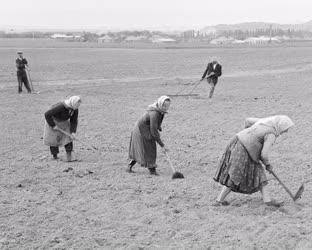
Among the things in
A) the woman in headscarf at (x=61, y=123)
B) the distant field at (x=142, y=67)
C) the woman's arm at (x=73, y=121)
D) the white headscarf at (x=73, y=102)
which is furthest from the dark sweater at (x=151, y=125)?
the distant field at (x=142, y=67)

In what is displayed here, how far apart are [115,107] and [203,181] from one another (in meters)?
8.03

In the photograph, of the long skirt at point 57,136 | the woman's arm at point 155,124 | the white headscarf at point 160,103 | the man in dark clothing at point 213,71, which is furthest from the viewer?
the man in dark clothing at point 213,71

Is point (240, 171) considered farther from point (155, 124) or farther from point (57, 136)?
point (57, 136)

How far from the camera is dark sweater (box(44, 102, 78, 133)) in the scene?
365 inches

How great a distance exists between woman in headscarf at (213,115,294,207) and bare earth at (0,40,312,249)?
1.22ft

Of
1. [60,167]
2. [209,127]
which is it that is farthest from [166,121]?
[60,167]

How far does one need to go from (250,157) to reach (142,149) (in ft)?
7.13

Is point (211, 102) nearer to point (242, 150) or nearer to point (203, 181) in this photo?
point (203, 181)

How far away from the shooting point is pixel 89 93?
19.6 m

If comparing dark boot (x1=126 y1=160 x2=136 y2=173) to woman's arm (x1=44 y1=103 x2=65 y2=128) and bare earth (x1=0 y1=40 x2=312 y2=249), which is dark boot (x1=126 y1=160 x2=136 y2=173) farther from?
woman's arm (x1=44 y1=103 x2=65 y2=128)

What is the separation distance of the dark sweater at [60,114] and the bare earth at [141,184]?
0.75m

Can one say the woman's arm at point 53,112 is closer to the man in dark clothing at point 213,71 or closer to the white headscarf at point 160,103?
the white headscarf at point 160,103

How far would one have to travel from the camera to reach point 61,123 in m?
9.51

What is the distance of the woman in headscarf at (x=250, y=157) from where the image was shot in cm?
677
